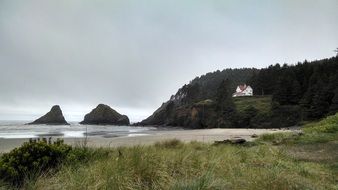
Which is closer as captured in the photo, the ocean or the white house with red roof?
the ocean

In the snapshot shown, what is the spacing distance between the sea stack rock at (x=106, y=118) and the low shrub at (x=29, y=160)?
10461cm

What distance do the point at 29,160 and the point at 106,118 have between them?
107818 millimetres

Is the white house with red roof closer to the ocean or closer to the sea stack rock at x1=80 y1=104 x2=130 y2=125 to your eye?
the sea stack rock at x1=80 y1=104 x2=130 y2=125

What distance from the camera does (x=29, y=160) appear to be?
6957mm

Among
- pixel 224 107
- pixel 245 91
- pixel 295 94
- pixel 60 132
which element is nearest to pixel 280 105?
pixel 295 94

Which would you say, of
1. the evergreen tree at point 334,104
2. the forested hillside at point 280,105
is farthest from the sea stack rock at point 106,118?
the evergreen tree at point 334,104

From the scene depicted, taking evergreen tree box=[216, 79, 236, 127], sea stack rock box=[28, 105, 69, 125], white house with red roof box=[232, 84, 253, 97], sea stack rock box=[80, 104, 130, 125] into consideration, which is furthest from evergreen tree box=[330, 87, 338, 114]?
sea stack rock box=[28, 105, 69, 125]

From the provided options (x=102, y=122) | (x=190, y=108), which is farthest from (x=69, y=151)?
(x=102, y=122)

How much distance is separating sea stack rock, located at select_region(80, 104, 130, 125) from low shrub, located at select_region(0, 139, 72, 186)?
105 metres

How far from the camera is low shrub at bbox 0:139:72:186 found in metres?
6.46

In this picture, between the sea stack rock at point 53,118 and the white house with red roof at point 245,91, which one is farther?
the white house with red roof at point 245,91

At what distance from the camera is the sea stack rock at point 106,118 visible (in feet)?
369

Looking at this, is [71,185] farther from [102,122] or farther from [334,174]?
[102,122]

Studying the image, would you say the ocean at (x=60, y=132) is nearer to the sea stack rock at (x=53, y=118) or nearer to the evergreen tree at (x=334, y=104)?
the evergreen tree at (x=334, y=104)
